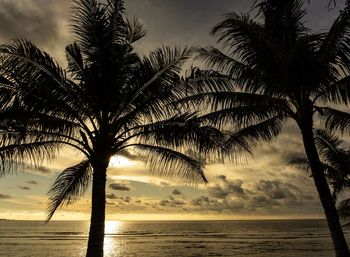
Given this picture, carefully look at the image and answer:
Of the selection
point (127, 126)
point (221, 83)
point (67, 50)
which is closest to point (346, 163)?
point (221, 83)

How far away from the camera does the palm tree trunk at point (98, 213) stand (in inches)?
382

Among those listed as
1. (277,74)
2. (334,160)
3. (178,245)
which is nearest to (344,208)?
(334,160)

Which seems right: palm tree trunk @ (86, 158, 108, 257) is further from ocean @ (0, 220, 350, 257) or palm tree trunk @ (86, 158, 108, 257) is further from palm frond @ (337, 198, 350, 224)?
ocean @ (0, 220, 350, 257)

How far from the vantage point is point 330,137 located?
1694 cm

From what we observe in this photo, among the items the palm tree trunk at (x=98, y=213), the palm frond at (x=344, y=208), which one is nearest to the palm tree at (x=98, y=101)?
the palm tree trunk at (x=98, y=213)

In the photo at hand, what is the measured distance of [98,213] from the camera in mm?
9938

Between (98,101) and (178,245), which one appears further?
(178,245)

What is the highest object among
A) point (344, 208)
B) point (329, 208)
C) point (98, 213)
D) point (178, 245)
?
point (344, 208)

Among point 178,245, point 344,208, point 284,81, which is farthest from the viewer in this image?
point 178,245

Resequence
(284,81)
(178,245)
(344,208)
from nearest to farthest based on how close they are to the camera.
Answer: (284,81) < (344,208) < (178,245)

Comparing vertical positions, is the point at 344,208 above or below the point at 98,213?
above

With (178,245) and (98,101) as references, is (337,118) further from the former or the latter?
(178,245)

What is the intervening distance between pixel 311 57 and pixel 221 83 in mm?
2484

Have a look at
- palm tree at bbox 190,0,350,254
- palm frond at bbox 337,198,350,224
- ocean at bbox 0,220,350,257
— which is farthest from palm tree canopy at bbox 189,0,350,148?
ocean at bbox 0,220,350,257
